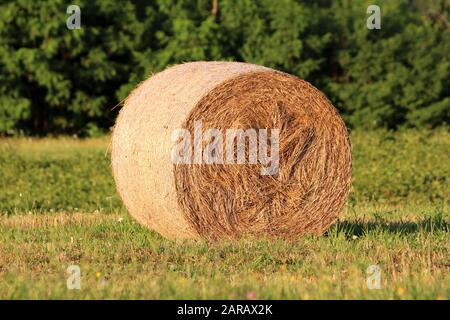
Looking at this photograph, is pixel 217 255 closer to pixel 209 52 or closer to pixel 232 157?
pixel 232 157

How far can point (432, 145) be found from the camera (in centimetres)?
2000

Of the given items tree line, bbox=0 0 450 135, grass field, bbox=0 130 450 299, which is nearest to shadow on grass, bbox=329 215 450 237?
grass field, bbox=0 130 450 299

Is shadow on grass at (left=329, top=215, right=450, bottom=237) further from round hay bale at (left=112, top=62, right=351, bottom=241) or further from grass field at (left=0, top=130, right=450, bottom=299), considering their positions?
round hay bale at (left=112, top=62, right=351, bottom=241)

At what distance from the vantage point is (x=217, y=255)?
8422 millimetres

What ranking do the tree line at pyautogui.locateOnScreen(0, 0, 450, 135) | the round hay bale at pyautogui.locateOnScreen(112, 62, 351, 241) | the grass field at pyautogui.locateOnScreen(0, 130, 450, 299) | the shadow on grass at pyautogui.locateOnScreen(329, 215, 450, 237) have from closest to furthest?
the grass field at pyautogui.locateOnScreen(0, 130, 450, 299)
the round hay bale at pyautogui.locateOnScreen(112, 62, 351, 241)
the shadow on grass at pyautogui.locateOnScreen(329, 215, 450, 237)
the tree line at pyautogui.locateOnScreen(0, 0, 450, 135)

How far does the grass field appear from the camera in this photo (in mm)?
6781

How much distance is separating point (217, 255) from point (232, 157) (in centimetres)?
145

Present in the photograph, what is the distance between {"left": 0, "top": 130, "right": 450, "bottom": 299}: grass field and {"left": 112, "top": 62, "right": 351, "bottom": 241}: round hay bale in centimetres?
34

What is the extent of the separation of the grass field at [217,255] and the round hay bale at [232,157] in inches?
13.4

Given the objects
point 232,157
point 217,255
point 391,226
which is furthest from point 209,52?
point 217,255

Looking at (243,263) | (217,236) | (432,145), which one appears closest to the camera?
(243,263)
